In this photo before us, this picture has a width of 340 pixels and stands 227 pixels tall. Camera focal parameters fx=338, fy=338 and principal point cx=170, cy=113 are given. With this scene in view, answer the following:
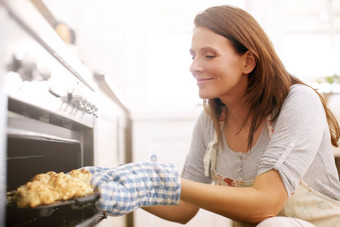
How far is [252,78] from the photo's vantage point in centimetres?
126

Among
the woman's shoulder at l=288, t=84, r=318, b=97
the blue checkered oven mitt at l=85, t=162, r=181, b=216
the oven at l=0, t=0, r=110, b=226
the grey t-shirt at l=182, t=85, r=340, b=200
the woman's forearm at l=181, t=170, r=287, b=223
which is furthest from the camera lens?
the woman's shoulder at l=288, t=84, r=318, b=97

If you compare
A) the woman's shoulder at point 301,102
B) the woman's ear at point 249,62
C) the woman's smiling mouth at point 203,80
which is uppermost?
the woman's ear at point 249,62

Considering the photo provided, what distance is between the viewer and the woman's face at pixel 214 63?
119cm

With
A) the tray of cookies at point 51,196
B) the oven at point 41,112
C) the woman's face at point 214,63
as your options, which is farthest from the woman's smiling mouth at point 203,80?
the tray of cookies at point 51,196

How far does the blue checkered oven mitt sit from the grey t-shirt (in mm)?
341

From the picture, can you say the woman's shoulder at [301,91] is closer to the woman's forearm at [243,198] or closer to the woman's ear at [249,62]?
the woman's ear at [249,62]

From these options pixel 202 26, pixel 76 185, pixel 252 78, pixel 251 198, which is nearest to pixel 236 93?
pixel 252 78

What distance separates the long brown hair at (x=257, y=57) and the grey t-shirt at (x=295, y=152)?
0.04 m

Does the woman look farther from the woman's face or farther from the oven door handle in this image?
the oven door handle

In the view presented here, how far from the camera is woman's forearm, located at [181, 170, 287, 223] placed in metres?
0.88

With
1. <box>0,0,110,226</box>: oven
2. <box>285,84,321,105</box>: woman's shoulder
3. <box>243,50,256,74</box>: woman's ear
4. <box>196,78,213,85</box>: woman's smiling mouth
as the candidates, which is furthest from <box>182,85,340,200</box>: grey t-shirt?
<box>0,0,110,226</box>: oven

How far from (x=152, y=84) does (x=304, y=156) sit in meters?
1.81

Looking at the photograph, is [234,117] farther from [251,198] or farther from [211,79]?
[251,198]

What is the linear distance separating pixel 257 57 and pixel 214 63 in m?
0.15
